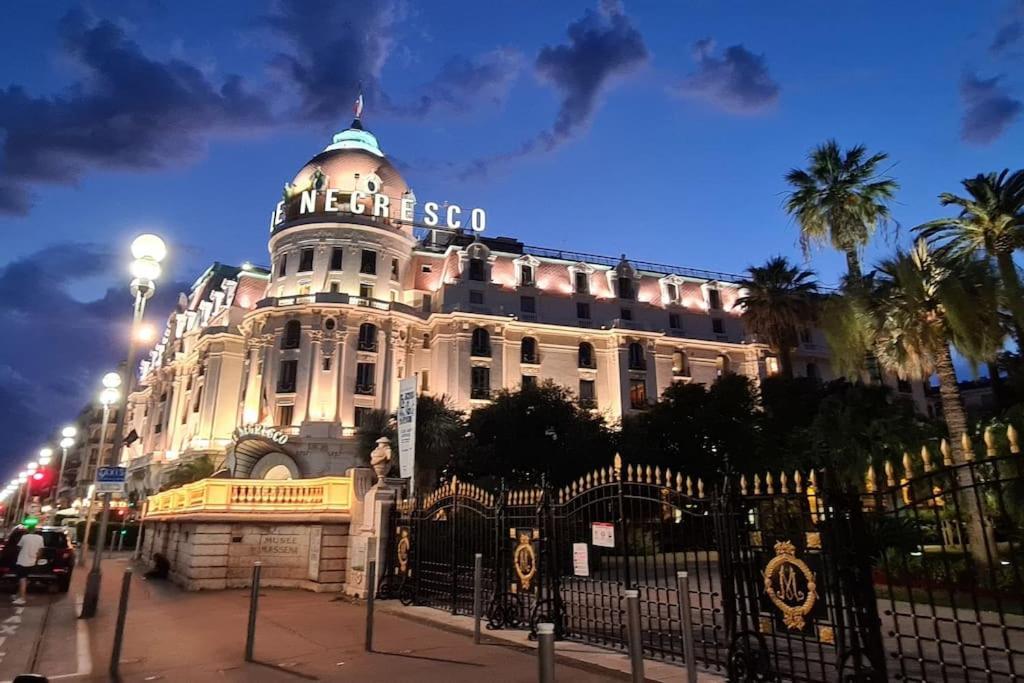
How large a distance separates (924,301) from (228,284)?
5458 centimetres

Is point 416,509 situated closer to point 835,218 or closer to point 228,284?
point 835,218

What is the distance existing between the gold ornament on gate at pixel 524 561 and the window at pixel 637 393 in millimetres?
41442

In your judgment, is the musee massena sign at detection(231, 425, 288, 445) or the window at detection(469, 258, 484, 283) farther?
the window at detection(469, 258, 484, 283)

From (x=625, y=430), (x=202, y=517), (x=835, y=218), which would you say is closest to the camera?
(x=202, y=517)

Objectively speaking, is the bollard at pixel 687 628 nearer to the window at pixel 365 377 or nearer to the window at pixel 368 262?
the window at pixel 365 377

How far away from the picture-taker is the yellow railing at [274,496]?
17.8 meters

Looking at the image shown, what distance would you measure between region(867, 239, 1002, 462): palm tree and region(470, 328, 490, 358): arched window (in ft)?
104

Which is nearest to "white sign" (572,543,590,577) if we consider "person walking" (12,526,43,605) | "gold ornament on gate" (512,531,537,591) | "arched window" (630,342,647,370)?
"gold ornament on gate" (512,531,537,591)

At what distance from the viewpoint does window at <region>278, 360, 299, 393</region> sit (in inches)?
1822

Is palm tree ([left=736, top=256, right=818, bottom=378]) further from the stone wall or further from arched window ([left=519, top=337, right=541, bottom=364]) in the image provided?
the stone wall

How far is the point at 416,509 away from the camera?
1488 cm

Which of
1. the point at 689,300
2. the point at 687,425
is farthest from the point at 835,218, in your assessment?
the point at 689,300

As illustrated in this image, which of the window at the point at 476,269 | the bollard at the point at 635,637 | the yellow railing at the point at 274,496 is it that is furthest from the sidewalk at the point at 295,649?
the window at the point at 476,269

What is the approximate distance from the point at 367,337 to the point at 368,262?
5927 mm
